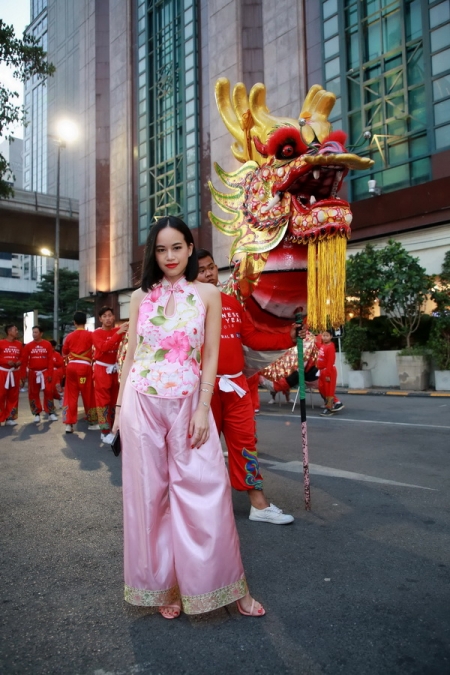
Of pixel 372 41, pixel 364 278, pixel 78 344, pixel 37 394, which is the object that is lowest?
pixel 37 394

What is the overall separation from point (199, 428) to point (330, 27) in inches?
753

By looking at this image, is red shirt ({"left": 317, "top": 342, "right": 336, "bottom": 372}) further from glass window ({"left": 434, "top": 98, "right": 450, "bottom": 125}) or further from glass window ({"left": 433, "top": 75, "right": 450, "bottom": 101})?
glass window ({"left": 433, "top": 75, "right": 450, "bottom": 101})

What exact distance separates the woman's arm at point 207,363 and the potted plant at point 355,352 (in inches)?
494

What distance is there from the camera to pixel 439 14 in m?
15.1

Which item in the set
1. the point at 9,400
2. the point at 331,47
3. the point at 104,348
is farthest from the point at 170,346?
the point at 331,47

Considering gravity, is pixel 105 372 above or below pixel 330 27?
below

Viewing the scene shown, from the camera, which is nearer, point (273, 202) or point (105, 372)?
point (273, 202)

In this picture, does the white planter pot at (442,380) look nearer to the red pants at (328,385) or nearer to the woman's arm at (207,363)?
the red pants at (328,385)

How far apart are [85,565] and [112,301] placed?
24.0 metres

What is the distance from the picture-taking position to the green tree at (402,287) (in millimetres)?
12930

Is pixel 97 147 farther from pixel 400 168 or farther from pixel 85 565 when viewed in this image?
pixel 85 565

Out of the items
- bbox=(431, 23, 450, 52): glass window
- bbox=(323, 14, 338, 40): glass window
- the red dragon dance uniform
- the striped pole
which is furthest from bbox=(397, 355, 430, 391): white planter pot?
bbox=(323, 14, 338, 40): glass window

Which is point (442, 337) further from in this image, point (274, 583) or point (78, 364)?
point (274, 583)

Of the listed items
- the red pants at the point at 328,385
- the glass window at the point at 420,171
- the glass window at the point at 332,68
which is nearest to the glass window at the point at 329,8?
the glass window at the point at 332,68
